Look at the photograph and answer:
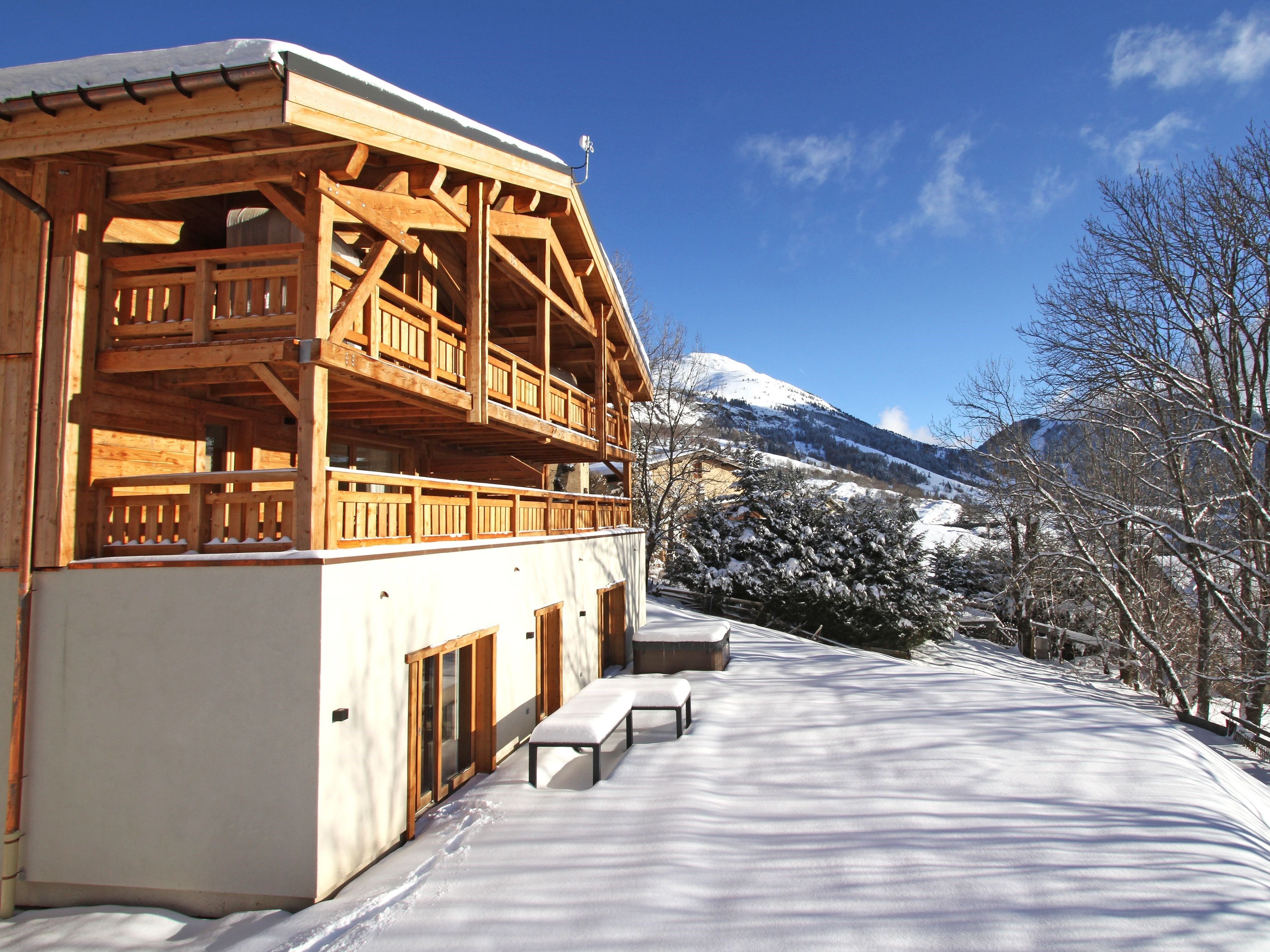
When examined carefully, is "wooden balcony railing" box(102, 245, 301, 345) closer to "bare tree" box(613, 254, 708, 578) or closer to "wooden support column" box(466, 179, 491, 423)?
"wooden support column" box(466, 179, 491, 423)

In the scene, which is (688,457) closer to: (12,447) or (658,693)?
(658,693)

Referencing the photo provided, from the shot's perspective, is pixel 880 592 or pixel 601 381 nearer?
pixel 601 381

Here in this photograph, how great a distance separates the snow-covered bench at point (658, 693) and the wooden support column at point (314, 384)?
4.92 meters

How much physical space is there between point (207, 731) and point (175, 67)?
571 cm

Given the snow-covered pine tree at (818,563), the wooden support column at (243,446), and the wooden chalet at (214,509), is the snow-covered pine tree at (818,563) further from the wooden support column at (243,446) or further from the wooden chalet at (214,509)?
the wooden support column at (243,446)

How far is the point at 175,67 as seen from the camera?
19.8 feet

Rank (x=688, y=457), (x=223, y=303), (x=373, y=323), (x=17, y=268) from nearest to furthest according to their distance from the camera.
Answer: (x=17, y=268), (x=223, y=303), (x=373, y=323), (x=688, y=457)

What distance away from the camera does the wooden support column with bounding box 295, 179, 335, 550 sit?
19.6 feet

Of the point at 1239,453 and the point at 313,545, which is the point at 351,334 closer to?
the point at 313,545

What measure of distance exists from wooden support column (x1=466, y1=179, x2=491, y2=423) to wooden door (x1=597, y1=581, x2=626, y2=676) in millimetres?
6383

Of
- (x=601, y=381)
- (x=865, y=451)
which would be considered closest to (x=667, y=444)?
(x=601, y=381)

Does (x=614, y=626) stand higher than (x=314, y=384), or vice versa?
(x=314, y=384)

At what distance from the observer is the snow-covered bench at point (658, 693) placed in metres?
9.41

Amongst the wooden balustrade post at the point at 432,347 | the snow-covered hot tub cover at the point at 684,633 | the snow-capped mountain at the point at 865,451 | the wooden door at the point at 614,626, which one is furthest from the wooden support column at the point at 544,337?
the snow-capped mountain at the point at 865,451
